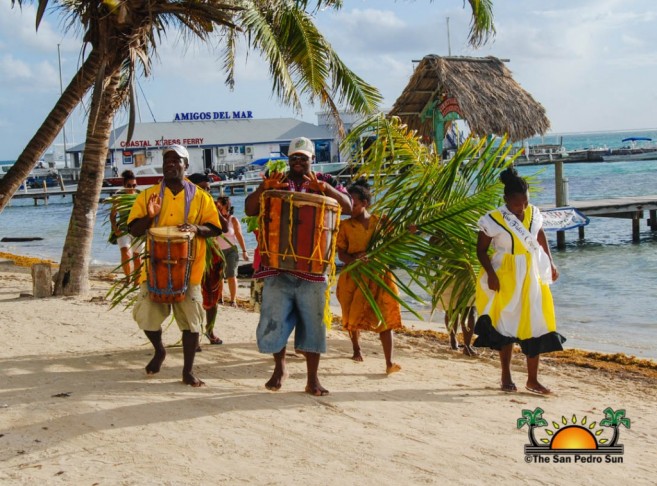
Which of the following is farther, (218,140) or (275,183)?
(218,140)

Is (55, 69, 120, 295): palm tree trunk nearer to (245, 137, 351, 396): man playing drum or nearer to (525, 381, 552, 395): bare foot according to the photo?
(245, 137, 351, 396): man playing drum

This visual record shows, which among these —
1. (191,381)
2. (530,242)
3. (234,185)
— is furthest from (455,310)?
(234,185)

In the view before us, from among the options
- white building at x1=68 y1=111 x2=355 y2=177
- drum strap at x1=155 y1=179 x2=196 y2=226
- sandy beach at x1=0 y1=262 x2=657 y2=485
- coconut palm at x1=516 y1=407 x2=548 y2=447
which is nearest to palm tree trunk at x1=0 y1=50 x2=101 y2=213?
sandy beach at x1=0 y1=262 x2=657 y2=485

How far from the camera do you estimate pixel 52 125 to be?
10203 millimetres

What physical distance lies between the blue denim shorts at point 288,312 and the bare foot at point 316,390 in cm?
25

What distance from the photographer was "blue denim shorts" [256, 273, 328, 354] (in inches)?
222

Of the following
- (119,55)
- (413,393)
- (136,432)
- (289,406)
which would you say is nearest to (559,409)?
(413,393)

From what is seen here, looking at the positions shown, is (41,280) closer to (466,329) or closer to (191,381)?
(191,381)

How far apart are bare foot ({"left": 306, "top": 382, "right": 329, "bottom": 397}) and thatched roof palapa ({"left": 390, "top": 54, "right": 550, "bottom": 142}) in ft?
36.4

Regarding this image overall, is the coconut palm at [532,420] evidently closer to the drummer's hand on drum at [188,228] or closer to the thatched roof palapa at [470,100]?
the drummer's hand on drum at [188,228]

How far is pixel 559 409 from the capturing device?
5.68 m

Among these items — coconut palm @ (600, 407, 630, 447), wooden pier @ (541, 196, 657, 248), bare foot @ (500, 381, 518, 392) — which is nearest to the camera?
coconut palm @ (600, 407, 630, 447)

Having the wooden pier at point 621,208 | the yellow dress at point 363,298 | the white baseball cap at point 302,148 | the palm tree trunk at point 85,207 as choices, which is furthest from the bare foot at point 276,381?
the wooden pier at point 621,208

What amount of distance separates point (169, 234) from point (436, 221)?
232cm
